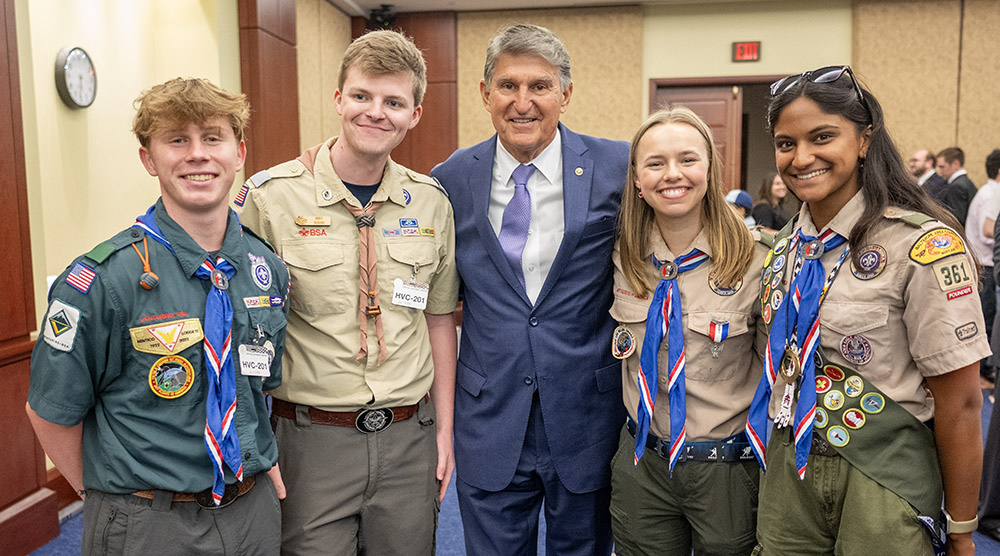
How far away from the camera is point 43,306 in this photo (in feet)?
10.5

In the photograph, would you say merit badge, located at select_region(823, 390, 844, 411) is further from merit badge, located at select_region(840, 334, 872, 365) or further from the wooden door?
the wooden door

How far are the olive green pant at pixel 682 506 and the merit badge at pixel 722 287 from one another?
0.41 metres

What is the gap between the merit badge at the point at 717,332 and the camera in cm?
173

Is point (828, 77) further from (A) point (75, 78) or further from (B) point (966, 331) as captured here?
(A) point (75, 78)

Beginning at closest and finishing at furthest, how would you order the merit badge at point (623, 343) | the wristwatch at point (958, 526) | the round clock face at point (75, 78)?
1. the wristwatch at point (958, 526)
2. the merit badge at point (623, 343)
3. the round clock face at point (75, 78)

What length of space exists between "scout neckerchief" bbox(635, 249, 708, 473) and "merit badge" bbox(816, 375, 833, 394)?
328 millimetres

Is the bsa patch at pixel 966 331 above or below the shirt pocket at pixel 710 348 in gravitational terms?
above

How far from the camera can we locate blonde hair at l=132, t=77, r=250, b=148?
1.43m

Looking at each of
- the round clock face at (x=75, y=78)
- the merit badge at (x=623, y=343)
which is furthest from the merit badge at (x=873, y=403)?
the round clock face at (x=75, y=78)

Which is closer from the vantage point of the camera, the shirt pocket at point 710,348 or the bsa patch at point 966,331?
the bsa patch at point 966,331

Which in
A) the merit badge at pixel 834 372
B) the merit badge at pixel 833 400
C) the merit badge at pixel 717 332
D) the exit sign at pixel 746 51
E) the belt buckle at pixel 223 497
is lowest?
the belt buckle at pixel 223 497

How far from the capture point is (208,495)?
1.45m

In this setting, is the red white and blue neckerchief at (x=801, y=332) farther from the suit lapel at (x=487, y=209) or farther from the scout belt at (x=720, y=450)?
the suit lapel at (x=487, y=209)

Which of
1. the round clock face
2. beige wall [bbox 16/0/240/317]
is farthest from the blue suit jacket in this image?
the round clock face
